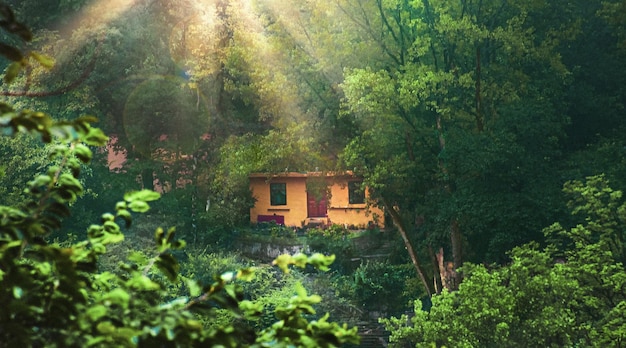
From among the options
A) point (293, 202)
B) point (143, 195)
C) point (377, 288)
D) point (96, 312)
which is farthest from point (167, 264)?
point (293, 202)

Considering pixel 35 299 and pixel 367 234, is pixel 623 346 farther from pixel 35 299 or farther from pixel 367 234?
pixel 367 234

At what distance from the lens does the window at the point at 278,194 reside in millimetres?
33625

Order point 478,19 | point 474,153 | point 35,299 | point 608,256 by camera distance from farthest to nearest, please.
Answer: point 478,19
point 474,153
point 608,256
point 35,299

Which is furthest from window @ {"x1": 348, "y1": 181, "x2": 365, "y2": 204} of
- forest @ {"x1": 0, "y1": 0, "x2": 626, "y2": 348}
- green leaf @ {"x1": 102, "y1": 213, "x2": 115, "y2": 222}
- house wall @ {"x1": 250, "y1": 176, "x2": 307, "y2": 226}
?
green leaf @ {"x1": 102, "y1": 213, "x2": 115, "y2": 222}

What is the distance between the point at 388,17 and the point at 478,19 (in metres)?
2.62

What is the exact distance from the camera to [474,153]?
1920 cm

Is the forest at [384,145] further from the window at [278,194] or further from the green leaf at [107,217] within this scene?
the green leaf at [107,217]

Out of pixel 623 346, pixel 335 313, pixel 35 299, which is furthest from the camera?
pixel 335 313

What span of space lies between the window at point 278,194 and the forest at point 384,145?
186 cm

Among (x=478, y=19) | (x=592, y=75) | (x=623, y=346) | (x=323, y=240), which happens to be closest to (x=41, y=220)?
(x=623, y=346)

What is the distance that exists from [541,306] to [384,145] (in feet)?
30.8

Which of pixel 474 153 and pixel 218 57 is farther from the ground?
pixel 218 57

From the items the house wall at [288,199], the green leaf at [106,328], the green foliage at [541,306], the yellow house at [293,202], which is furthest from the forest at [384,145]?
the green leaf at [106,328]

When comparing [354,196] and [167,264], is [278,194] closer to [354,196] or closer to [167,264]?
[354,196]
